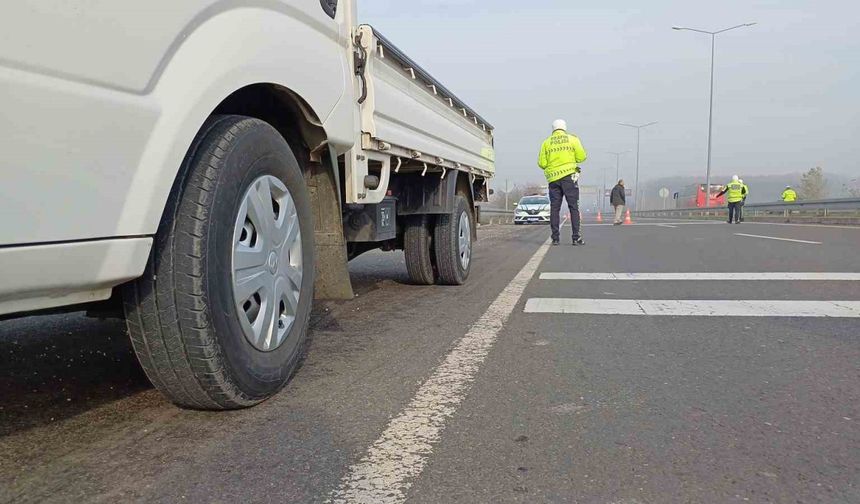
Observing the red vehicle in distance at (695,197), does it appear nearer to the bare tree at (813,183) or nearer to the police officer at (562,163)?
the bare tree at (813,183)

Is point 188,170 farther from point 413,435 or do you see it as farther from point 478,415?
point 478,415

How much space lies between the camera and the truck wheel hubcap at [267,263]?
216 centimetres

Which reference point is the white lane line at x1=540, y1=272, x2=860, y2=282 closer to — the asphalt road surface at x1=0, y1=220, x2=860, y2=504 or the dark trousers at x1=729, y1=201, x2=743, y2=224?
the asphalt road surface at x1=0, y1=220, x2=860, y2=504

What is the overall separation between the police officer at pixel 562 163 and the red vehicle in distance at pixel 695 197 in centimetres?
3713

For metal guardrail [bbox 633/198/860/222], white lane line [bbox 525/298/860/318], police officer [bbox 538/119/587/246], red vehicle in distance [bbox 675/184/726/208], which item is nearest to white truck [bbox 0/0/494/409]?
white lane line [bbox 525/298/860/318]

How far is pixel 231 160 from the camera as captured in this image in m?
2.08

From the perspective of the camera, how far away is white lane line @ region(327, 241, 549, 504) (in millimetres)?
1692

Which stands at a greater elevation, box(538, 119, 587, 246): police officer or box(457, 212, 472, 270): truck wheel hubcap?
box(538, 119, 587, 246): police officer

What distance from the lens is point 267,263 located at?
2.32 meters

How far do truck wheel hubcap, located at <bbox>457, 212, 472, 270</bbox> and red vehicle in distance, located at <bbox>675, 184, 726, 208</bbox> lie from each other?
4170cm

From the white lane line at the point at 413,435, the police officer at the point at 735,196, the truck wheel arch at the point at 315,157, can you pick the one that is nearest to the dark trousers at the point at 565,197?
the white lane line at the point at 413,435

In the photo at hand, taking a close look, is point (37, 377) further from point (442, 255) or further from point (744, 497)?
point (442, 255)

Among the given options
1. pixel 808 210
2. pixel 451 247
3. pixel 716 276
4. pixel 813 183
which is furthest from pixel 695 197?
pixel 451 247

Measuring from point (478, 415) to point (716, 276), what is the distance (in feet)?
14.9
